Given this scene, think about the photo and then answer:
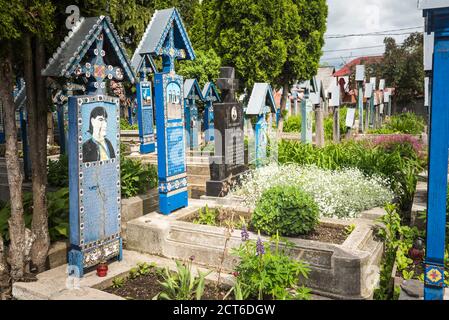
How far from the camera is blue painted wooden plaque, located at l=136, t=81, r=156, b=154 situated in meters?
12.3

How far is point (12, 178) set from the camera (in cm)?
449

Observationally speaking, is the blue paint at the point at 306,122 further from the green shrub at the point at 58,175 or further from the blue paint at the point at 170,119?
the green shrub at the point at 58,175

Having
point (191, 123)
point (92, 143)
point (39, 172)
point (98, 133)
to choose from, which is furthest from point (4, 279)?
point (191, 123)

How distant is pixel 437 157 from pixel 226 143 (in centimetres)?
508

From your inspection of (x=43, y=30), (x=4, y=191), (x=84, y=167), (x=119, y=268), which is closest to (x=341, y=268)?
(x=119, y=268)

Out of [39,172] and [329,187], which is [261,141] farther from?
[39,172]

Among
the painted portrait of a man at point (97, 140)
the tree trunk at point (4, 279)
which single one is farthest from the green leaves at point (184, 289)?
the tree trunk at point (4, 279)

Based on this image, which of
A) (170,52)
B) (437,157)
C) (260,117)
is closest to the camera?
(437,157)

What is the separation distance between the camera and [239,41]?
57.2 ft

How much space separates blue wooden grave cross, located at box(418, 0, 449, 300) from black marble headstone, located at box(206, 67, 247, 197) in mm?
4628

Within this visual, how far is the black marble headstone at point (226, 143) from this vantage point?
758 cm

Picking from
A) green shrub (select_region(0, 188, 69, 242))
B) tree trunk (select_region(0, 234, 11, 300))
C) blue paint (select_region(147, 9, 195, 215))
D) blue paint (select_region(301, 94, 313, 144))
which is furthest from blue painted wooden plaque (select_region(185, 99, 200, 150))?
tree trunk (select_region(0, 234, 11, 300))

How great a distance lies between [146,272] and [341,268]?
85.9 inches
